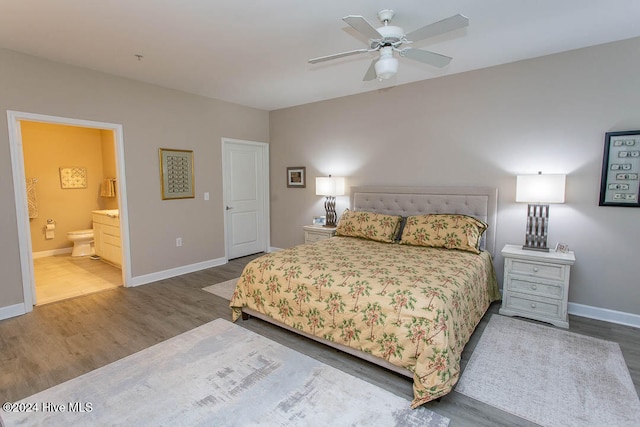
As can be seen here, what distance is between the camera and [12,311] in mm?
3256

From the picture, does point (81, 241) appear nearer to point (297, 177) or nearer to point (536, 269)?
point (297, 177)

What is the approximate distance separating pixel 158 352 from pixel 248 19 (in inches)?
109

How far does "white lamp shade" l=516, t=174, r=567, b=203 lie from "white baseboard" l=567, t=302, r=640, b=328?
1.18 metres

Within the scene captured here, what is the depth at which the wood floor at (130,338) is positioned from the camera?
7.00ft

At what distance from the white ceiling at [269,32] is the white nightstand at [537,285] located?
6.61 ft

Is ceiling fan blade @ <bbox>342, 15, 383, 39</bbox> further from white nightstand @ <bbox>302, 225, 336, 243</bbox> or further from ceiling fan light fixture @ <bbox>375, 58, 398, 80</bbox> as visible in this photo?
white nightstand @ <bbox>302, 225, 336, 243</bbox>

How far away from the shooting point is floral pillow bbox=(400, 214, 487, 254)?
343cm

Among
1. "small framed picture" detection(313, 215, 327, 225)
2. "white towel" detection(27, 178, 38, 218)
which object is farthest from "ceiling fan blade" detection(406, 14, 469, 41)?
"white towel" detection(27, 178, 38, 218)

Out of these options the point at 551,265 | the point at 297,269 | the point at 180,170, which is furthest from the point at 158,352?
the point at 551,265

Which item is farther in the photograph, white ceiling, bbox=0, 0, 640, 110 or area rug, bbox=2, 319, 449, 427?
white ceiling, bbox=0, 0, 640, 110

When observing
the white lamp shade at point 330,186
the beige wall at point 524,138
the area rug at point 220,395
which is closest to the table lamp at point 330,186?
the white lamp shade at point 330,186

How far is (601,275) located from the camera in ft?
10.4

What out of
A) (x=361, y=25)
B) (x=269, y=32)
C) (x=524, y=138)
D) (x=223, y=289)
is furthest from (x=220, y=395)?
(x=524, y=138)

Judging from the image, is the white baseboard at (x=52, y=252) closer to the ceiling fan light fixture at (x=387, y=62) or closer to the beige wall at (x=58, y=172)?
the beige wall at (x=58, y=172)
